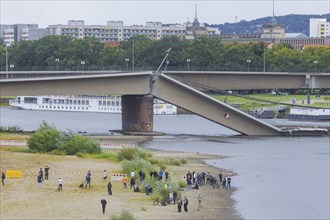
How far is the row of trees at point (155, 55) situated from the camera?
162500 millimetres

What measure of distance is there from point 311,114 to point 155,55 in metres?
46.7

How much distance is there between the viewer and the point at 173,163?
7406 centimetres

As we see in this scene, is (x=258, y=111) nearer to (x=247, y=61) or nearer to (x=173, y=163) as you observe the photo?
(x=247, y=61)

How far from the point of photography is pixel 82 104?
153m

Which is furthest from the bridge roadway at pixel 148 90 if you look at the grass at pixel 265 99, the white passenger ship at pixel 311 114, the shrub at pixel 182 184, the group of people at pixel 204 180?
the grass at pixel 265 99

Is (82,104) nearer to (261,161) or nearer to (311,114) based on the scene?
(311,114)

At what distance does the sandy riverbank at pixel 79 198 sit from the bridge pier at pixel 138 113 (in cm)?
2967

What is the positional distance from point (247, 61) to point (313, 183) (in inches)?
3537

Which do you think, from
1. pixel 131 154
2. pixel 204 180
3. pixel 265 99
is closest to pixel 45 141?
pixel 131 154

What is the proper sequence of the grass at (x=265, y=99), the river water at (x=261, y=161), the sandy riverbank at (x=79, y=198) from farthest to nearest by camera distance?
the grass at (x=265, y=99), the river water at (x=261, y=161), the sandy riverbank at (x=79, y=198)

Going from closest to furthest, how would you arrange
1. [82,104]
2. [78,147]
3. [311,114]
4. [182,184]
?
[182,184] → [78,147] → [311,114] → [82,104]

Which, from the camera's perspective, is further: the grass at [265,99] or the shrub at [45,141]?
the grass at [265,99]

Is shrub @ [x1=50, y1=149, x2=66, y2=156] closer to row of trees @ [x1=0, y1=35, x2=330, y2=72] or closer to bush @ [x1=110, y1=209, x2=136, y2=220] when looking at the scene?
bush @ [x1=110, y1=209, x2=136, y2=220]

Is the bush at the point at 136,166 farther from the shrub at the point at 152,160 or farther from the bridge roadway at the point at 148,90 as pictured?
the bridge roadway at the point at 148,90
